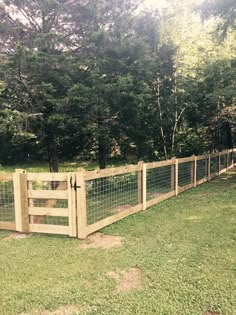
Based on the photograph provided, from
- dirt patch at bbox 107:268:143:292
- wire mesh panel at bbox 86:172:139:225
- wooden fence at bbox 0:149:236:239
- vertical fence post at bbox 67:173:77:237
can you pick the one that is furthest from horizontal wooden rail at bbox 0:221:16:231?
dirt patch at bbox 107:268:143:292

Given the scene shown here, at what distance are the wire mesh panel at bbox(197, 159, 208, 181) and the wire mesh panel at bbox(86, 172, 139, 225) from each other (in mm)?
3664

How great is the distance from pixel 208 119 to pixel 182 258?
11.2m

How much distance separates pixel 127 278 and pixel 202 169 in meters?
7.48

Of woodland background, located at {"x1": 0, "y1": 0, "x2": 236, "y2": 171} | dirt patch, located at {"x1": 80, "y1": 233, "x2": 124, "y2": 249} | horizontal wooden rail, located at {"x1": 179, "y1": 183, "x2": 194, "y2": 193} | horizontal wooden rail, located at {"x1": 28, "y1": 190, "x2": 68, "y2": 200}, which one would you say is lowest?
dirt patch, located at {"x1": 80, "y1": 233, "x2": 124, "y2": 249}

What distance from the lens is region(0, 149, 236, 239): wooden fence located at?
459 centimetres

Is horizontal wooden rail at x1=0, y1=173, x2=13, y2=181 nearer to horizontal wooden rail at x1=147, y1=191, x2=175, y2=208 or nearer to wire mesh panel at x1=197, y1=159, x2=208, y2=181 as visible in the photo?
horizontal wooden rail at x1=147, y1=191, x2=175, y2=208

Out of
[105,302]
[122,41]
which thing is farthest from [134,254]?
[122,41]

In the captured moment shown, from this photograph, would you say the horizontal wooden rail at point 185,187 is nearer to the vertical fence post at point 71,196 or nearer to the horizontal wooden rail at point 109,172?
the horizontal wooden rail at point 109,172

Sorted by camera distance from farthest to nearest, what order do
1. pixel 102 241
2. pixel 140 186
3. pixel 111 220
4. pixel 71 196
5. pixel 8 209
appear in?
pixel 140 186 < pixel 8 209 < pixel 111 220 < pixel 71 196 < pixel 102 241

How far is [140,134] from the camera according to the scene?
35.5 ft

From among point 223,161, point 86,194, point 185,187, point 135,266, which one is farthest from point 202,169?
point 135,266

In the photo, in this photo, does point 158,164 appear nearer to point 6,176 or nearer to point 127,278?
point 6,176

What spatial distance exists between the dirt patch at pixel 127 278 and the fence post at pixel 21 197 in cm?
211

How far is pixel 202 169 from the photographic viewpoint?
10.1 meters
